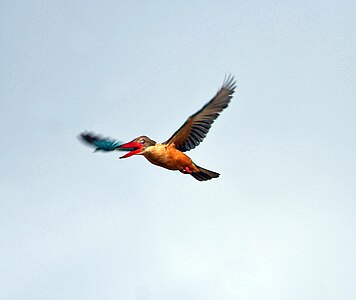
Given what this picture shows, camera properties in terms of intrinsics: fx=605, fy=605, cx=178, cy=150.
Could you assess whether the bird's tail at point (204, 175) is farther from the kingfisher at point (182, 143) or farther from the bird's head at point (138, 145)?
the bird's head at point (138, 145)

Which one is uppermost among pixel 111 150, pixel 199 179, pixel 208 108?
pixel 208 108

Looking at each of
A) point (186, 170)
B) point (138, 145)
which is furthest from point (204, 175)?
point (138, 145)

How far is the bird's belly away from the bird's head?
0.47ft

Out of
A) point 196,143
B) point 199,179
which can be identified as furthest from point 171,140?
point 199,179

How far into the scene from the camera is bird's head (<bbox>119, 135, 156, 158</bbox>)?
47.8 ft

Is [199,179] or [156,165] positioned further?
[199,179]

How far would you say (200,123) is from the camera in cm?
1577

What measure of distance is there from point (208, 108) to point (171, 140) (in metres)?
1.28

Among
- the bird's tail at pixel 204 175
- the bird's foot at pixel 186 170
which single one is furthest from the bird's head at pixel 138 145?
the bird's tail at pixel 204 175

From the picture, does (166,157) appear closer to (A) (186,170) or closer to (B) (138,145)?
(B) (138,145)

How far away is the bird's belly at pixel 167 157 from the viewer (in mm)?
14508

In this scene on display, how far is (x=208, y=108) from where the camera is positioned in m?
15.7

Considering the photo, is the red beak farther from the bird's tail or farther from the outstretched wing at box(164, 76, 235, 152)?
the bird's tail

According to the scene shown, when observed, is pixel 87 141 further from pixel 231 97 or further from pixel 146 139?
pixel 231 97
